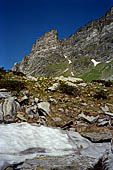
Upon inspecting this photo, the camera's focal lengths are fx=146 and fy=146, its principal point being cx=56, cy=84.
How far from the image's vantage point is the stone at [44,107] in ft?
25.2

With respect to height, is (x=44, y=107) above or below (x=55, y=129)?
above

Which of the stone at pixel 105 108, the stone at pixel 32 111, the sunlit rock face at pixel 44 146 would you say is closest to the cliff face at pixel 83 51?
the stone at pixel 105 108

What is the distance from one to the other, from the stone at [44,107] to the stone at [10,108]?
1145mm

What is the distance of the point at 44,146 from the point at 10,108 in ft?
9.77

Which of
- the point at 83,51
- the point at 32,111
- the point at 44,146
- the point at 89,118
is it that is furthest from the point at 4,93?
the point at 83,51

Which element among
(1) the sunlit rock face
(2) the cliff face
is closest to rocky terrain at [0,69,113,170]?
(1) the sunlit rock face

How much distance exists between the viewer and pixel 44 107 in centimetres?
793

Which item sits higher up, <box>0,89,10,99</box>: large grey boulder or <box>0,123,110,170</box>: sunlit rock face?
<box>0,89,10,99</box>: large grey boulder

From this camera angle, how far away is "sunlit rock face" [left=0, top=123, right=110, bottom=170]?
13.1 ft

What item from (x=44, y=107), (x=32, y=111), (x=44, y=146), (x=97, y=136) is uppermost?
(x=44, y=107)

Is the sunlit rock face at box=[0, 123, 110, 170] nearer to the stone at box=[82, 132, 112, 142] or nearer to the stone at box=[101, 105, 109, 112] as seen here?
the stone at box=[82, 132, 112, 142]

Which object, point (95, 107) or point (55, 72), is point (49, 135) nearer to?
point (95, 107)

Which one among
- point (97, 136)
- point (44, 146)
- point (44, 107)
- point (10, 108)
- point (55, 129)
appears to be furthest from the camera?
point (44, 107)

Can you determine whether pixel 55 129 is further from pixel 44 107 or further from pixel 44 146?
pixel 44 107
